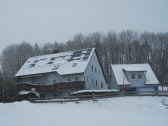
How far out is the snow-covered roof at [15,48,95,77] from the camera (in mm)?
48922

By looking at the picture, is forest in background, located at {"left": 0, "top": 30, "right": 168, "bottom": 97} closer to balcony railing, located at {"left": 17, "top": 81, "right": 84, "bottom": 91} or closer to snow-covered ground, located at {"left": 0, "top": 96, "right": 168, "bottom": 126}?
balcony railing, located at {"left": 17, "top": 81, "right": 84, "bottom": 91}

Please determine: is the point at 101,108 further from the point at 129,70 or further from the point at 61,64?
the point at 129,70

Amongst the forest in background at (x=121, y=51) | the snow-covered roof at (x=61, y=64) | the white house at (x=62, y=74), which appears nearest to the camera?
the white house at (x=62, y=74)

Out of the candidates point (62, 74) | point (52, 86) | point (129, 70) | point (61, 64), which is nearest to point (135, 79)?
point (129, 70)

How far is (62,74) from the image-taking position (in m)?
48.5

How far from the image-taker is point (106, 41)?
3172 inches

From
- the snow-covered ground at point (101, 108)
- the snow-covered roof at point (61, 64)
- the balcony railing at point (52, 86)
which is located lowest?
the snow-covered ground at point (101, 108)

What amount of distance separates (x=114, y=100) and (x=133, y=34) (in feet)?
170

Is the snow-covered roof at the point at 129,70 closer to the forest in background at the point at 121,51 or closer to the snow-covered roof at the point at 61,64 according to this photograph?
the snow-covered roof at the point at 61,64

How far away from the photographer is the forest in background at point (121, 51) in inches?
2943

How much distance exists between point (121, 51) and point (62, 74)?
3232 cm

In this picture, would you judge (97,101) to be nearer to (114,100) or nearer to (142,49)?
(114,100)

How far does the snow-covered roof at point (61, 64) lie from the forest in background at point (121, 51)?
63.7 feet

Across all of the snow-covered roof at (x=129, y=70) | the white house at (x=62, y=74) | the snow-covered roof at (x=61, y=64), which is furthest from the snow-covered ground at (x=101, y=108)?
the snow-covered roof at (x=129, y=70)
